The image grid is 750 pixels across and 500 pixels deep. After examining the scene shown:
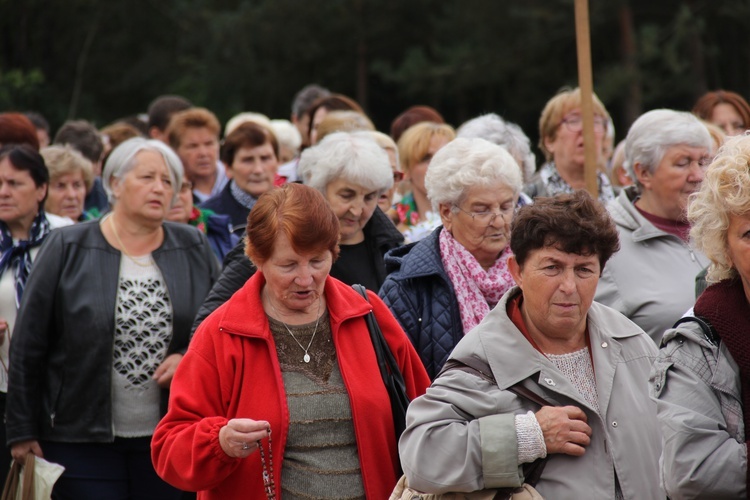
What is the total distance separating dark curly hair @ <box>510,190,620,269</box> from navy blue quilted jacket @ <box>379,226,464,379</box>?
870 millimetres

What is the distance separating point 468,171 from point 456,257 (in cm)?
38

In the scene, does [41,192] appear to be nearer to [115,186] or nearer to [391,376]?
[115,186]

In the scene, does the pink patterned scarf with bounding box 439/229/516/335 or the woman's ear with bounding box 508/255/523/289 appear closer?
Result: the woman's ear with bounding box 508/255/523/289

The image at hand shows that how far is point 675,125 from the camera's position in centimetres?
508

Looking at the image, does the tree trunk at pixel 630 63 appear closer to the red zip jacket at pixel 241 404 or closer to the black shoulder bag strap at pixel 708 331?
the red zip jacket at pixel 241 404

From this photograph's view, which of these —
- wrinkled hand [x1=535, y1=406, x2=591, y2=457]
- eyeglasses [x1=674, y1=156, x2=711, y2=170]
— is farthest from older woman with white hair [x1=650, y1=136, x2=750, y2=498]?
eyeglasses [x1=674, y1=156, x2=711, y2=170]

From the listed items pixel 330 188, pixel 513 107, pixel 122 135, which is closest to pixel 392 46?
pixel 513 107

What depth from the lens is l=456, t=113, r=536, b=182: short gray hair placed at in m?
6.22

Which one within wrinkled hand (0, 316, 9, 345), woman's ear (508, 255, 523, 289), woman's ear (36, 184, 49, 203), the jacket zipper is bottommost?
the jacket zipper

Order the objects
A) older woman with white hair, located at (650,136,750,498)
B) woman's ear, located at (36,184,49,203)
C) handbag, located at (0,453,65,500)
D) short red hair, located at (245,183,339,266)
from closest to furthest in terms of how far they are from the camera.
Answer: older woman with white hair, located at (650,136,750,498) < short red hair, located at (245,183,339,266) < handbag, located at (0,453,65,500) < woman's ear, located at (36,184,49,203)

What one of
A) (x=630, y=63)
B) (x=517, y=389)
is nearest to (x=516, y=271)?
(x=517, y=389)

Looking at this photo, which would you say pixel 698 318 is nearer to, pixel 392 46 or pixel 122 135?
pixel 122 135

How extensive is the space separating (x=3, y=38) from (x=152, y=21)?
12.2 feet

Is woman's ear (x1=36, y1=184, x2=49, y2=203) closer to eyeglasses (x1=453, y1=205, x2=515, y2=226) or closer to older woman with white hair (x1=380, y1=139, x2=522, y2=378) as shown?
older woman with white hair (x1=380, y1=139, x2=522, y2=378)
